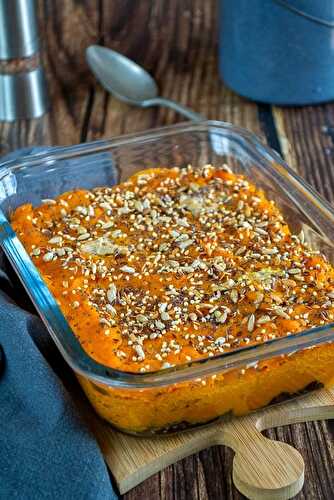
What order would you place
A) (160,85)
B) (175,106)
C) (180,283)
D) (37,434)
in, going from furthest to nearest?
(160,85), (175,106), (180,283), (37,434)

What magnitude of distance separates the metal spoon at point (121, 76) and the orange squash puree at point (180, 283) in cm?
70

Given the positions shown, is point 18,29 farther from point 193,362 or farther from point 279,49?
point 193,362

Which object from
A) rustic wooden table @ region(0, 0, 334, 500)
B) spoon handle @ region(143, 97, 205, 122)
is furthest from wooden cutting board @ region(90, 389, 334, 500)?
spoon handle @ region(143, 97, 205, 122)

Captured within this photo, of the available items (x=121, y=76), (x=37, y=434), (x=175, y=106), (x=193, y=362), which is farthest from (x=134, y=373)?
(x=121, y=76)

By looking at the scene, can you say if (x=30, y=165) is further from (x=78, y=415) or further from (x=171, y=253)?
(x=78, y=415)

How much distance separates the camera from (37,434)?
1.34 m

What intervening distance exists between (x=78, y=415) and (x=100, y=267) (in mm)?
276

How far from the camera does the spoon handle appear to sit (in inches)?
91.7

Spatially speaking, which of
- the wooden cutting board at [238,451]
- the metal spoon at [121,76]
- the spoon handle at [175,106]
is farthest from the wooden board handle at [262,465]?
the metal spoon at [121,76]

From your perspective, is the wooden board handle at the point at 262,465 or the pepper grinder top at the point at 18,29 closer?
the wooden board handle at the point at 262,465

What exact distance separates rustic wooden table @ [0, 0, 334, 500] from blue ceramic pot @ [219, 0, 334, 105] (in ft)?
0.24

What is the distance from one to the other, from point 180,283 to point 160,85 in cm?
118

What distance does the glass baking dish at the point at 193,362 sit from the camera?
127 cm

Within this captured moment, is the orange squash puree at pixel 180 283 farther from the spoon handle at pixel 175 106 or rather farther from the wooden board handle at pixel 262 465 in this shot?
the spoon handle at pixel 175 106
